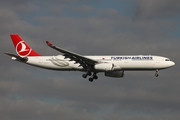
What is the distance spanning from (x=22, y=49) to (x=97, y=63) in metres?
14.3

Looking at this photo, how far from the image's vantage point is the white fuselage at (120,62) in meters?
83.2

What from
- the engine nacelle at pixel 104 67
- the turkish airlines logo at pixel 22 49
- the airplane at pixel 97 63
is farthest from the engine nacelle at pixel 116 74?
the turkish airlines logo at pixel 22 49

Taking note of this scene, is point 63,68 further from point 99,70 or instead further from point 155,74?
point 155,74

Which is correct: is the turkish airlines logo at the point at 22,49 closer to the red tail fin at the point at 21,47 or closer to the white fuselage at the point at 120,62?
the red tail fin at the point at 21,47

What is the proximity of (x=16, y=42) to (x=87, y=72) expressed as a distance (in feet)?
46.9

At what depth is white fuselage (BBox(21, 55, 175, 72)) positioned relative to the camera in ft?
273

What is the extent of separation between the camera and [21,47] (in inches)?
3634

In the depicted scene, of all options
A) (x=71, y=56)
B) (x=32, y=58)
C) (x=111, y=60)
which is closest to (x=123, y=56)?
(x=111, y=60)

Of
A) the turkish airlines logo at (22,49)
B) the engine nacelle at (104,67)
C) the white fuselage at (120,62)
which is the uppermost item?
the turkish airlines logo at (22,49)

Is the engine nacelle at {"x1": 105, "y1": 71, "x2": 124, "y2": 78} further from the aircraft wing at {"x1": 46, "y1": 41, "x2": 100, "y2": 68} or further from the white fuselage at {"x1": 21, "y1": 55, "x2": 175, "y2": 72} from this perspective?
the aircraft wing at {"x1": 46, "y1": 41, "x2": 100, "y2": 68}

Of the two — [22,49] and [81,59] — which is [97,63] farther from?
[22,49]

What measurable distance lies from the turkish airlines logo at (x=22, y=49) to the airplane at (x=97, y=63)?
147 centimetres

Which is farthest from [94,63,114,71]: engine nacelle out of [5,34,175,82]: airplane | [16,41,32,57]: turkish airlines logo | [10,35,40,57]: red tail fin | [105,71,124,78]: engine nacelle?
[16,41,32,57]: turkish airlines logo

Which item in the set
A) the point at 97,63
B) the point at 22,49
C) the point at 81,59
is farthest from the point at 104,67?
the point at 22,49
